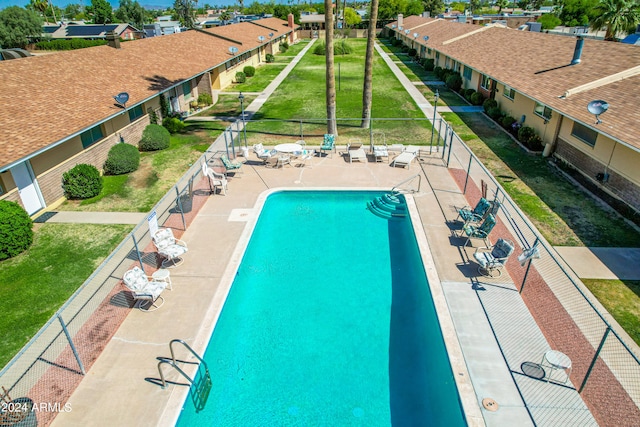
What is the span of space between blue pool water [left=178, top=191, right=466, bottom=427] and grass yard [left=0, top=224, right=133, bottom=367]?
486 centimetres

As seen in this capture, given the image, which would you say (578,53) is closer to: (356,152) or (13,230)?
(356,152)

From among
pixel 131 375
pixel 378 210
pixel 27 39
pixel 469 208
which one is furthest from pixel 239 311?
pixel 27 39

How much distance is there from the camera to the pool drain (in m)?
8.15

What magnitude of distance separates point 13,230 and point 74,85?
11016 mm

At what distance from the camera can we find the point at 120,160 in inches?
770

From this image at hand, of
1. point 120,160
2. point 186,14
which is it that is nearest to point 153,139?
point 120,160

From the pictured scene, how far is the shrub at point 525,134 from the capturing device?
71.9ft

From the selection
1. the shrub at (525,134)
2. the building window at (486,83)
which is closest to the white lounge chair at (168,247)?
the shrub at (525,134)

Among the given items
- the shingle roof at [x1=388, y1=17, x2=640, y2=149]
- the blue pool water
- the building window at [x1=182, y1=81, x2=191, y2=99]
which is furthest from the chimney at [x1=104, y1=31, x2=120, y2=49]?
the shingle roof at [x1=388, y1=17, x2=640, y2=149]

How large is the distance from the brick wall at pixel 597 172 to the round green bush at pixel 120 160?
70.0ft

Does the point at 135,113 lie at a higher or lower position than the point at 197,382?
higher

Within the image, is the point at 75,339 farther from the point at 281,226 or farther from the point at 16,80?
the point at 16,80

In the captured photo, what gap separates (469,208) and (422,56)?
43871 millimetres

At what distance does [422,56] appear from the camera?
53.7 m
